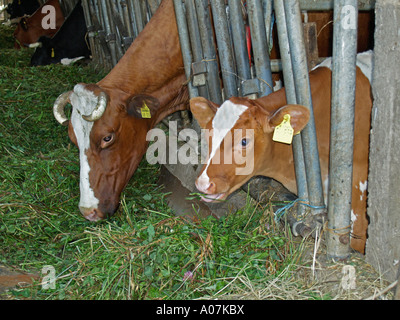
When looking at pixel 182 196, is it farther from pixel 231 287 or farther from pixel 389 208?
pixel 389 208

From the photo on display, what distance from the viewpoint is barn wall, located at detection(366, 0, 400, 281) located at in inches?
91.8

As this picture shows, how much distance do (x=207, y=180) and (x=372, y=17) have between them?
2868 mm

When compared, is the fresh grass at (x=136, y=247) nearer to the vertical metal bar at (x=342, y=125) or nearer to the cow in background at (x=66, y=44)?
the vertical metal bar at (x=342, y=125)

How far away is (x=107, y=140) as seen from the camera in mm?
3889

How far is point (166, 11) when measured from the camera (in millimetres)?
4441

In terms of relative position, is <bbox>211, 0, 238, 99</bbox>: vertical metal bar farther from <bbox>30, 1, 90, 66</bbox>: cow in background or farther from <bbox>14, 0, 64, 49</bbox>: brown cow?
<bbox>14, 0, 64, 49</bbox>: brown cow

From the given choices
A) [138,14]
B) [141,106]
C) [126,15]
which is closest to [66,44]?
[126,15]

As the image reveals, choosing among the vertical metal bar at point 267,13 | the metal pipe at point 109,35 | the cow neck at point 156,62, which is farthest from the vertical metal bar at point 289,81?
the metal pipe at point 109,35

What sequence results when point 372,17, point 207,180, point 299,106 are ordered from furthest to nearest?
point 372,17, point 207,180, point 299,106

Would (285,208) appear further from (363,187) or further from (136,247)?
A: (136,247)

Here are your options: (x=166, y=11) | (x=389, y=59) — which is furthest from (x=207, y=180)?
(x=166, y=11)

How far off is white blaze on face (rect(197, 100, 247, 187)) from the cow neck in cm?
146

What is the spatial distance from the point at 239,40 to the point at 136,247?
175 cm

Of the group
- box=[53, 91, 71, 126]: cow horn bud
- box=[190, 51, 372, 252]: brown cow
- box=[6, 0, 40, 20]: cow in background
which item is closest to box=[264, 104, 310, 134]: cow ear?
box=[190, 51, 372, 252]: brown cow
